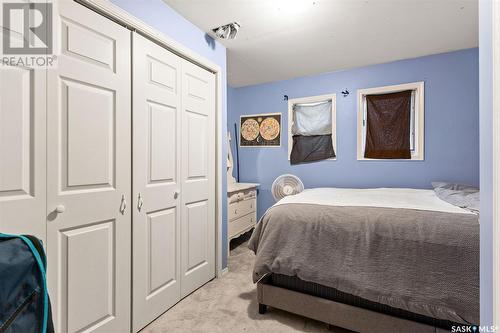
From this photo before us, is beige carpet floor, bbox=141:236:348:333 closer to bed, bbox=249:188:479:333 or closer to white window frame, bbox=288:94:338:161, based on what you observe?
bed, bbox=249:188:479:333

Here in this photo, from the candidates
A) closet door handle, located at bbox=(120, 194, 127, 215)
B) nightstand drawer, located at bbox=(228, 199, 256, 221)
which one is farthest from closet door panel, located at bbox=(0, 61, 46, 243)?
nightstand drawer, located at bbox=(228, 199, 256, 221)

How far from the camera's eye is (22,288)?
2.02 feet

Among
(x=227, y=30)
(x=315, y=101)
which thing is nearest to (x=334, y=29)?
(x=227, y=30)

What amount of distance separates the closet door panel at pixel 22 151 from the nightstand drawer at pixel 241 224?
216 cm

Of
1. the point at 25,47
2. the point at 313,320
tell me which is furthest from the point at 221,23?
the point at 313,320

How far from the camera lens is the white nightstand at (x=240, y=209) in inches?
124

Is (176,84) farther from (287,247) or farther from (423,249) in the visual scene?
(423,249)

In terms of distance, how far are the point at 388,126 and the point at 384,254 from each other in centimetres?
224

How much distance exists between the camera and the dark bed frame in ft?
4.79

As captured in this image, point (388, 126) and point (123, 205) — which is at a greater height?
point (388, 126)

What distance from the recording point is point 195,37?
2240 mm

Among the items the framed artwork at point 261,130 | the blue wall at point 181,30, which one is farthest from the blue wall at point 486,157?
the framed artwork at point 261,130

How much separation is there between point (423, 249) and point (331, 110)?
2505mm

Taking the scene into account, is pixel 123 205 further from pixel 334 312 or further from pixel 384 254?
pixel 384 254
